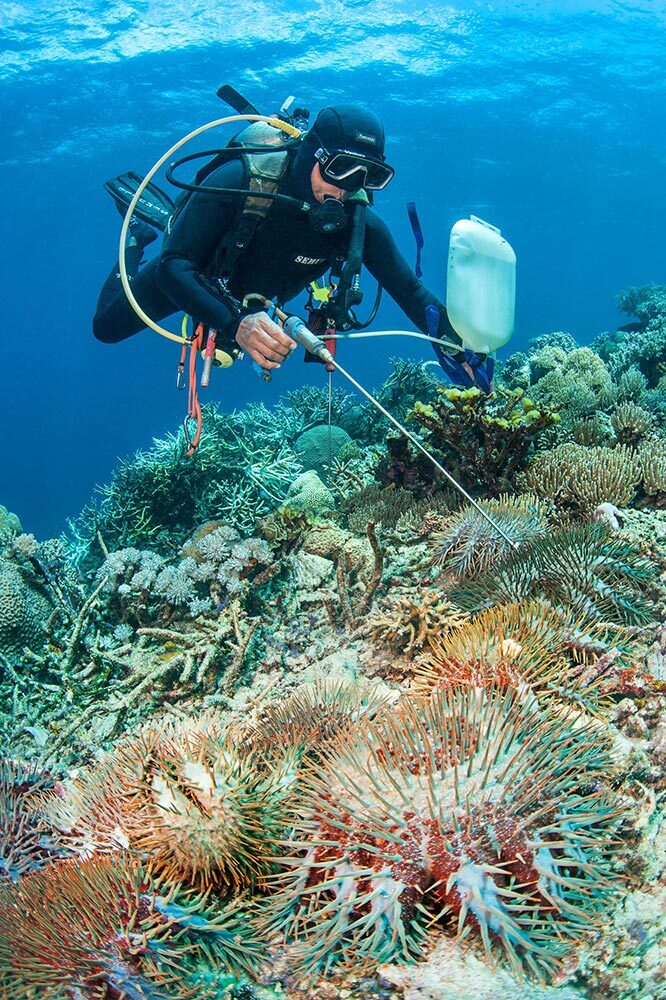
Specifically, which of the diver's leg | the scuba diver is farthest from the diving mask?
the diver's leg

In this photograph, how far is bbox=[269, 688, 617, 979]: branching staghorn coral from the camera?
1729 mm

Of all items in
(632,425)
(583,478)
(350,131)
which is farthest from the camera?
(632,425)

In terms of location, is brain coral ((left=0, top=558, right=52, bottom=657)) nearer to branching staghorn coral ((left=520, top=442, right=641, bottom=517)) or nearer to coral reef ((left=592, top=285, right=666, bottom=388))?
branching staghorn coral ((left=520, top=442, right=641, bottom=517))

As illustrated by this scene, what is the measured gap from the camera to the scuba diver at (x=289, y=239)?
4574 mm

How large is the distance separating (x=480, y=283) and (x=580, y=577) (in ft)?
6.84

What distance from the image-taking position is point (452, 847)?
5.79 ft

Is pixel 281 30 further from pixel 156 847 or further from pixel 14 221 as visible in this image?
pixel 156 847

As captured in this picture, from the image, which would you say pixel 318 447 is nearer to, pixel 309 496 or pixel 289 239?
pixel 309 496

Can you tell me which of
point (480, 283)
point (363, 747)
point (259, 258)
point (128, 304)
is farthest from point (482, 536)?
point (128, 304)

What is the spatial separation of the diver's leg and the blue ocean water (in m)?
20.3

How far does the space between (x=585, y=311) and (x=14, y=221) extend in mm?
96634

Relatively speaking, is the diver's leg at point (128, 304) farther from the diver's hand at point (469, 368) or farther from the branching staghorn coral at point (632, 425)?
the branching staghorn coral at point (632, 425)

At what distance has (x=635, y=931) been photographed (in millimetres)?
1865

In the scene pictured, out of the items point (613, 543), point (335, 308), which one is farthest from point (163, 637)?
point (613, 543)
